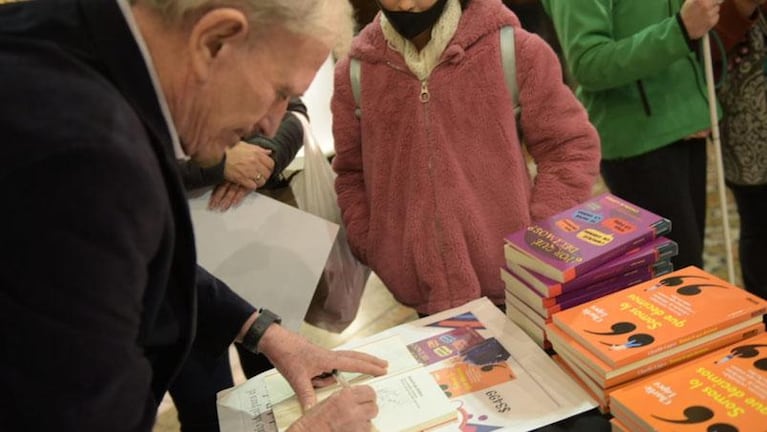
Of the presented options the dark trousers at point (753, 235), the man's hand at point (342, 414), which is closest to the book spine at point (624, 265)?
the man's hand at point (342, 414)

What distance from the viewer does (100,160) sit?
611mm

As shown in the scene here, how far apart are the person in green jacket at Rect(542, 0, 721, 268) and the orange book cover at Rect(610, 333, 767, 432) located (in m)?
0.86

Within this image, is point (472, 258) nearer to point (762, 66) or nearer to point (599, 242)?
point (599, 242)

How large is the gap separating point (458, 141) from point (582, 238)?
0.38m

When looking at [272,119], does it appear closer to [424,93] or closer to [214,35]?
[214,35]

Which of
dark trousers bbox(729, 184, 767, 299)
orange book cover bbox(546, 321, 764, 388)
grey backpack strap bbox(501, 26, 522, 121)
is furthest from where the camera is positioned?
dark trousers bbox(729, 184, 767, 299)

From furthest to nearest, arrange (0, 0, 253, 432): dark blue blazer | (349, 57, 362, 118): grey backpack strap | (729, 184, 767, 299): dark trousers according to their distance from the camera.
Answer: (729, 184, 767, 299): dark trousers
(349, 57, 362, 118): grey backpack strap
(0, 0, 253, 432): dark blue blazer

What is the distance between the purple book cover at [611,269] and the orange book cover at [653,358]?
11 centimetres

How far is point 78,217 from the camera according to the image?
0.60 meters

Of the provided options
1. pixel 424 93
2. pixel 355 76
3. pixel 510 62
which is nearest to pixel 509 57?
pixel 510 62

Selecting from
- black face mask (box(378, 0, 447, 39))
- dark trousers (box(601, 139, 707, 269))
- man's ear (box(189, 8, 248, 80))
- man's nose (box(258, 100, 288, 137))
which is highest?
man's ear (box(189, 8, 248, 80))

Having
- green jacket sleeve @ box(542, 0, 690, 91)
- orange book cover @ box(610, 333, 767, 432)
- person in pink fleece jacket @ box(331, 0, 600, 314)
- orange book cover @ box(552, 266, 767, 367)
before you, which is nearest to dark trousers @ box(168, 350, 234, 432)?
person in pink fleece jacket @ box(331, 0, 600, 314)

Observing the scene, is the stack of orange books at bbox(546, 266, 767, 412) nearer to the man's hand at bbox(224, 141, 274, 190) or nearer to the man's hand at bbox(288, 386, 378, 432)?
the man's hand at bbox(288, 386, 378, 432)

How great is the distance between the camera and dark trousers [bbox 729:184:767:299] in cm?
208
